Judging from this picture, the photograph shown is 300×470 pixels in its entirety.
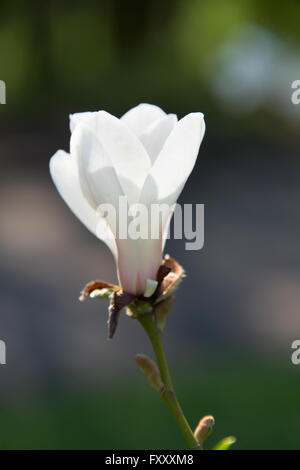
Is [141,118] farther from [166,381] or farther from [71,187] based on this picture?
[166,381]

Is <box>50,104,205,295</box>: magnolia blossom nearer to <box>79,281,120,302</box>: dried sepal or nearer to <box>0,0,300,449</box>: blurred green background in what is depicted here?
<box>79,281,120,302</box>: dried sepal

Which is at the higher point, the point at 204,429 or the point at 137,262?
the point at 137,262

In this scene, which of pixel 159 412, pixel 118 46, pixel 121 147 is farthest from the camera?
pixel 118 46

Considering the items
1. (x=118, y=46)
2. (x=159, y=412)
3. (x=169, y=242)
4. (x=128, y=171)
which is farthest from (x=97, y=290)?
(x=118, y=46)

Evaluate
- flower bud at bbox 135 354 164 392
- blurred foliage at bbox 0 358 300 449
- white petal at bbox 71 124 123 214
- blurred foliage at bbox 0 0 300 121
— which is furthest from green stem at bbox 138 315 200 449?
blurred foliage at bbox 0 0 300 121

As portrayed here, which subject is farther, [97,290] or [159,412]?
[159,412]

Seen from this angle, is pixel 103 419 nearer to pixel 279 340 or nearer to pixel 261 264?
pixel 279 340

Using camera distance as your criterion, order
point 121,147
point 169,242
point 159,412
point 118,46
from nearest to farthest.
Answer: point 121,147
point 159,412
point 169,242
point 118,46
